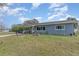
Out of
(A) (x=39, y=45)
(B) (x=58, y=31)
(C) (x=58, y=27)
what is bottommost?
(A) (x=39, y=45)

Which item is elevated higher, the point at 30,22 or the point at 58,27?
the point at 30,22

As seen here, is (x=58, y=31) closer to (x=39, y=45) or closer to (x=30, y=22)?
(x=39, y=45)

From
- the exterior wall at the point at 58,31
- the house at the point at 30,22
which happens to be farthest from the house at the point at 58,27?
the house at the point at 30,22

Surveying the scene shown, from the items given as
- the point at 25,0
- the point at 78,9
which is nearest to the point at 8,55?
the point at 25,0

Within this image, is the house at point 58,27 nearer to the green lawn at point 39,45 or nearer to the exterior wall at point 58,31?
the exterior wall at point 58,31

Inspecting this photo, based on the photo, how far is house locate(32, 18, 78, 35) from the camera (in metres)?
9.81

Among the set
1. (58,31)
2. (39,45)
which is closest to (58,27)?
(58,31)

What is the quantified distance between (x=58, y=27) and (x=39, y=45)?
695mm

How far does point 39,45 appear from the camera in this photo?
970 centimetres

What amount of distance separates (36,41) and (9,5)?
1138 mm

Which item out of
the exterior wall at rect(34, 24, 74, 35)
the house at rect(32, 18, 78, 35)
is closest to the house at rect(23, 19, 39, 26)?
the house at rect(32, 18, 78, 35)

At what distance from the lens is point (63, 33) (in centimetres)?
984

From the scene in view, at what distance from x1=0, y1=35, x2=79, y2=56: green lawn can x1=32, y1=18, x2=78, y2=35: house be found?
149 mm

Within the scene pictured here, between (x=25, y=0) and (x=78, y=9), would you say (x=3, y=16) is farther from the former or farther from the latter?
(x=78, y=9)
